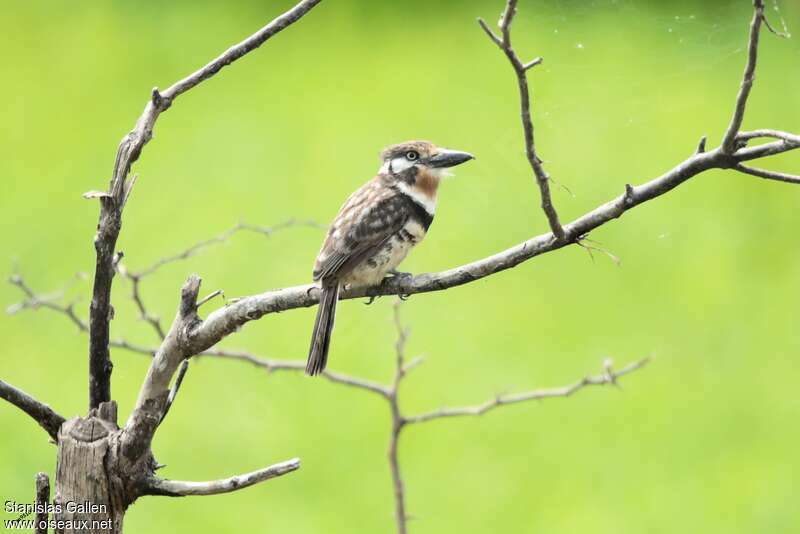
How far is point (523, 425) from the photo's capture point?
5.17 metres

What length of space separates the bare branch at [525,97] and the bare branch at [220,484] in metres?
0.74

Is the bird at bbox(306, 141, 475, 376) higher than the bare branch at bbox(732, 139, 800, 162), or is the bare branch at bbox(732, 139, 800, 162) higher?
the bare branch at bbox(732, 139, 800, 162)

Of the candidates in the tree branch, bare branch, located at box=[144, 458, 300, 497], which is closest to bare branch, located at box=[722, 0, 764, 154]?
the tree branch

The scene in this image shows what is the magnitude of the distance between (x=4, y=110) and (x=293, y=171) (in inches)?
69.8

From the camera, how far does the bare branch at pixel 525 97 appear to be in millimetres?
1979

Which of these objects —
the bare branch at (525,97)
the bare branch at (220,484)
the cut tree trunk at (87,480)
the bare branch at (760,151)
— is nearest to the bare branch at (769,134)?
the bare branch at (760,151)

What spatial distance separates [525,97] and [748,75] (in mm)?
421

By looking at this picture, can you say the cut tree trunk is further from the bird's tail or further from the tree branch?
the bird's tail

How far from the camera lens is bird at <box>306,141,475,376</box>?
3.03 metres

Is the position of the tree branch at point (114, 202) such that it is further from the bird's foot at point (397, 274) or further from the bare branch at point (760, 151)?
the bare branch at point (760, 151)

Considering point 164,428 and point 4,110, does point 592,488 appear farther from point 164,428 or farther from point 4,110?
point 4,110

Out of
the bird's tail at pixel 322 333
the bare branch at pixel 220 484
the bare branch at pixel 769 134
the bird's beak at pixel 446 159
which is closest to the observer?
the bare branch at pixel 769 134

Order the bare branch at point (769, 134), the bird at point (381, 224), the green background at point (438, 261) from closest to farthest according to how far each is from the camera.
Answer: the bare branch at point (769, 134)
the bird at point (381, 224)
the green background at point (438, 261)

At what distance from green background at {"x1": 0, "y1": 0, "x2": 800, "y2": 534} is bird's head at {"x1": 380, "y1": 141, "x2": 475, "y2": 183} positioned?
2.94 feet
